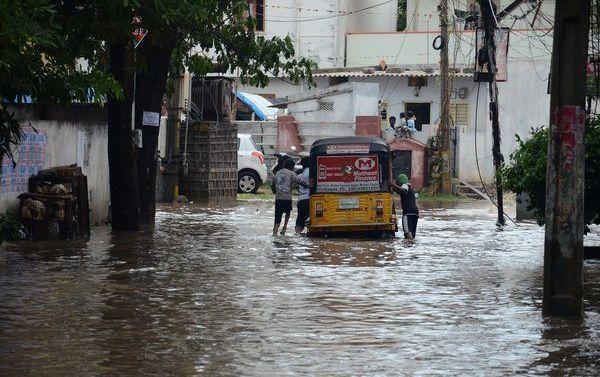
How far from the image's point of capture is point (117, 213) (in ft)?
76.2

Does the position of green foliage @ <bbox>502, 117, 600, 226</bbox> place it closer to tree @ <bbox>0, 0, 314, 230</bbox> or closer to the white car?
tree @ <bbox>0, 0, 314, 230</bbox>

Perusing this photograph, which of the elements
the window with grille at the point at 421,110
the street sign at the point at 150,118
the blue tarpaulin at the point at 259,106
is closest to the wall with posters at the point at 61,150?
the street sign at the point at 150,118

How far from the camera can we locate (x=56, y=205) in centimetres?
2089

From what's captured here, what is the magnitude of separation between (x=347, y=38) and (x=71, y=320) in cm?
3984

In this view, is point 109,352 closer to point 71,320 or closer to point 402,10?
point 71,320

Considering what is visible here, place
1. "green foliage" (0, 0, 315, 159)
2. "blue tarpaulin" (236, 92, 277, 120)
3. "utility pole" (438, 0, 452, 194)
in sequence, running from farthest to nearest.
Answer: "blue tarpaulin" (236, 92, 277, 120) < "utility pole" (438, 0, 452, 194) < "green foliage" (0, 0, 315, 159)

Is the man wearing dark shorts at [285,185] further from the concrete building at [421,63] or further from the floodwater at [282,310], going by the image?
the concrete building at [421,63]

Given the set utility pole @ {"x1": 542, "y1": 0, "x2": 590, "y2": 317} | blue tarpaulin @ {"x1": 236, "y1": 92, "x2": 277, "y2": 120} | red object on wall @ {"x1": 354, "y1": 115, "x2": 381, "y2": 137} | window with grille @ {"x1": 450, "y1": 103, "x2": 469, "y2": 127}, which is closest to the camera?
utility pole @ {"x1": 542, "y1": 0, "x2": 590, "y2": 317}

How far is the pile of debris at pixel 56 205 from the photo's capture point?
68.4ft

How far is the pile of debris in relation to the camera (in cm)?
2086

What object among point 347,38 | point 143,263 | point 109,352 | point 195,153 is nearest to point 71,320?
point 109,352

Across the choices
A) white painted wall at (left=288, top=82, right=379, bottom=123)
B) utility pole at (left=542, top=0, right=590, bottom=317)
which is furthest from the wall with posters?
white painted wall at (left=288, top=82, right=379, bottom=123)

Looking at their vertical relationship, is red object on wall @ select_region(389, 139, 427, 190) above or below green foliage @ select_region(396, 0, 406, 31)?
below

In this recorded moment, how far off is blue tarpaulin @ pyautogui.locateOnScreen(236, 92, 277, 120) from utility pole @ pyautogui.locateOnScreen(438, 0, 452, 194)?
870 centimetres
